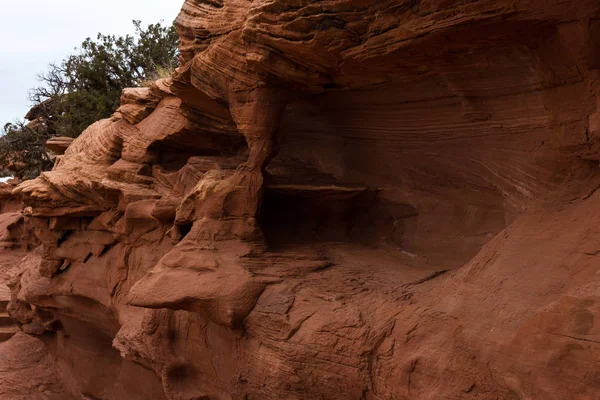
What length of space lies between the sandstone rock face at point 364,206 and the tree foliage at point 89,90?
685cm

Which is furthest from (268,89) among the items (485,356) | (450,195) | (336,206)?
(485,356)

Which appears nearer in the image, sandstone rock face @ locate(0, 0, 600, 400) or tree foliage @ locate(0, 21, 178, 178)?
sandstone rock face @ locate(0, 0, 600, 400)

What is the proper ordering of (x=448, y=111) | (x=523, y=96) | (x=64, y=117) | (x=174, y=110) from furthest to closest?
(x=64, y=117)
(x=174, y=110)
(x=448, y=111)
(x=523, y=96)

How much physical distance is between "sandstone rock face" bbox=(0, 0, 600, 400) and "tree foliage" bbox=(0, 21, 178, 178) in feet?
22.5

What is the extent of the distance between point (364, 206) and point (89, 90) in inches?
429

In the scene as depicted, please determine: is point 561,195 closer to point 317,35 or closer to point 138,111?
point 317,35

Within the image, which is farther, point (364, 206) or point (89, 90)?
point (89, 90)

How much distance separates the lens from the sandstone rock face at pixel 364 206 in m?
3.42

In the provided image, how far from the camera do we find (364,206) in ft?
19.4

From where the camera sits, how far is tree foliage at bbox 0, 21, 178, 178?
555 inches

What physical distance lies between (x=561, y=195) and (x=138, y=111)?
18.5 ft

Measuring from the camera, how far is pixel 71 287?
8.20 m

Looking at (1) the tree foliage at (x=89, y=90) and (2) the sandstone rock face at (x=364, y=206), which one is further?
Result: (1) the tree foliage at (x=89, y=90)

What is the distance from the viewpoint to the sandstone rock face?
11.2 ft
